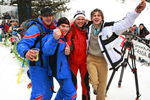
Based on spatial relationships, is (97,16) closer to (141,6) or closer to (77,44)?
(77,44)

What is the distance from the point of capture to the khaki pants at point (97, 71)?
4359 millimetres

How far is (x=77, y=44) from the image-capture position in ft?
13.8

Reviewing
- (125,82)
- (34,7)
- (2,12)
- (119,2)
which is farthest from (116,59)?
(119,2)

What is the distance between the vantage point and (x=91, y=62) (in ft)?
14.4

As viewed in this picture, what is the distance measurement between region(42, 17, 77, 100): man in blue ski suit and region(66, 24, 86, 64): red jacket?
266 millimetres

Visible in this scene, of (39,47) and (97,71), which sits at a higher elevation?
(39,47)

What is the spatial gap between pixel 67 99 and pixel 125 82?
11.1ft

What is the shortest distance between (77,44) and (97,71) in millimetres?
618

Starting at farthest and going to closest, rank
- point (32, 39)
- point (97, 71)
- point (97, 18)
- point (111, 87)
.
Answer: point (111, 87) < point (97, 71) < point (97, 18) < point (32, 39)

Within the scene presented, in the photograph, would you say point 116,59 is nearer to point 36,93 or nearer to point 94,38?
point 94,38

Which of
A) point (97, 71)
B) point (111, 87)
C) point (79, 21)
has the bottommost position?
point (111, 87)

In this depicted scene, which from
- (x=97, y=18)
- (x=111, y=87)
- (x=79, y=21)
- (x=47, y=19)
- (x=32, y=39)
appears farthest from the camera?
(x=111, y=87)

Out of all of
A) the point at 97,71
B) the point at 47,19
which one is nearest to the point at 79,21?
the point at 47,19

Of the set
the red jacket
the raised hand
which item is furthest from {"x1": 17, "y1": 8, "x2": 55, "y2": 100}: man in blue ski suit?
the raised hand
